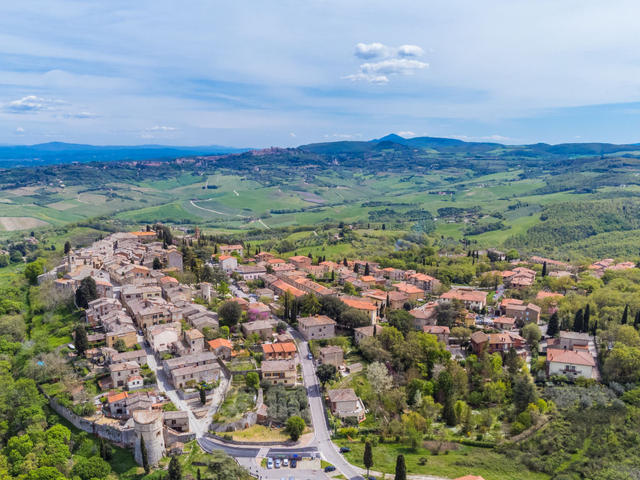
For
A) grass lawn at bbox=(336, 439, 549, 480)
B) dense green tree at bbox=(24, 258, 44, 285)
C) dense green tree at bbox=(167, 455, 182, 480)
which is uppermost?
dense green tree at bbox=(24, 258, 44, 285)

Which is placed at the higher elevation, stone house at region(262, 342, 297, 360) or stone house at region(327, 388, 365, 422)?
stone house at region(262, 342, 297, 360)

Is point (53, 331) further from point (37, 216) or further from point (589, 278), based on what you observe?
point (37, 216)

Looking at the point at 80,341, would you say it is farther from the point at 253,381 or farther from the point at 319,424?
the point at 319,424

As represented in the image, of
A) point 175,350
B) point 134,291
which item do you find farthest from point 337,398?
point 134,291

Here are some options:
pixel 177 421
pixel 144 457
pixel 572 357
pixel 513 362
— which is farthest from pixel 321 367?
pixel 572 357

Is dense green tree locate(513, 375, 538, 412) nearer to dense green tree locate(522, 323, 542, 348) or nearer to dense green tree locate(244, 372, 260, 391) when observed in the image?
dense green tree locate(522, 323, 542, 348)

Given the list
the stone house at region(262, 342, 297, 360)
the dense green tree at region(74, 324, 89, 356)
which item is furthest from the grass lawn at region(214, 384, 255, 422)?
the dense green tree at region(74, 324, 89, 356)

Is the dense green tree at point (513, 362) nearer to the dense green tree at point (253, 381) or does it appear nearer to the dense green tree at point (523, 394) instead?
the dense green tree at point (523, 394)
